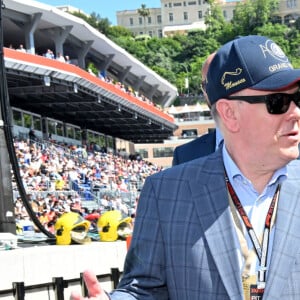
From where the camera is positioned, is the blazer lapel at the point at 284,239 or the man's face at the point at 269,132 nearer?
the blazer lapel at the point at 284,239

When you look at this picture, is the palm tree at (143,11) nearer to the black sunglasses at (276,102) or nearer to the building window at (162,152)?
the building window at (162,152)

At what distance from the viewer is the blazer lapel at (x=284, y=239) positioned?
2.06 metres

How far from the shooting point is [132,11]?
6658 inches

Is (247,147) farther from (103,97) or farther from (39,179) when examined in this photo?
(103,97)

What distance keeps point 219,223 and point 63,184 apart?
20280 millimetres

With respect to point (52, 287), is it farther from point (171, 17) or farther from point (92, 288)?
point (171, 17)

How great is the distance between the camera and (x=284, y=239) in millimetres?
2104

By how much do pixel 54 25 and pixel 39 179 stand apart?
17107mm

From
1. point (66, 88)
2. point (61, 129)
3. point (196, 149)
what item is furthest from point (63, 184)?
point (196, 149)

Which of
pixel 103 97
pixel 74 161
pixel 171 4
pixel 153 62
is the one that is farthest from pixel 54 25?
pixel 171 4

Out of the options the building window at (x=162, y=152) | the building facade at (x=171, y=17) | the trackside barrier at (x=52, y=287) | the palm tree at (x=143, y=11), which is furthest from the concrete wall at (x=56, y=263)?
the palm tree at (x=143, y=11)

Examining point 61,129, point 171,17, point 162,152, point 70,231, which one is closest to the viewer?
point 70,231

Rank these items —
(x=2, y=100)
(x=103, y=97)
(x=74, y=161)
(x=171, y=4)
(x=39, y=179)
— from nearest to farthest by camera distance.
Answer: (x=2, y=100) → (x=39, y=179) → (x=74, y=161) → (x=103, y=97) → (x=171, y=4)

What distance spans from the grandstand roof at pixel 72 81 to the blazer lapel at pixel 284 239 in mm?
22378
